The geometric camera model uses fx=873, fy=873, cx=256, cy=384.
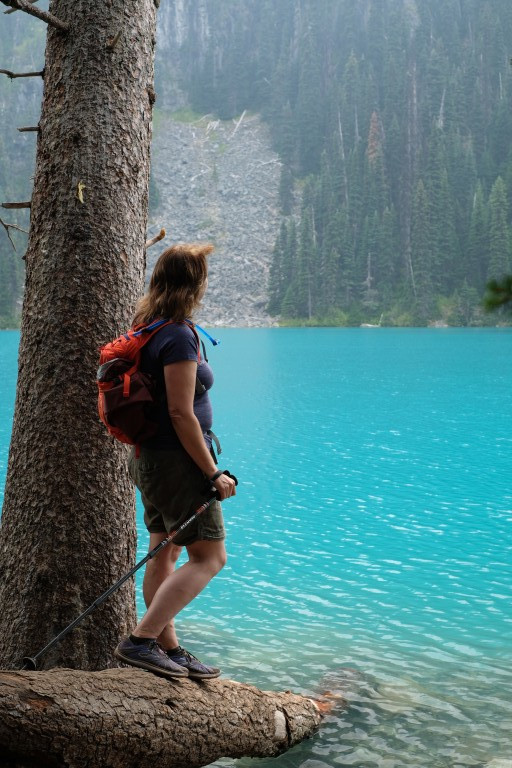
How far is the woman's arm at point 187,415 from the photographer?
12.5 ft

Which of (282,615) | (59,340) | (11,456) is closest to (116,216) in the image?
(59,340)

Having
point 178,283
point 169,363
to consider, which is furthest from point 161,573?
point 178,283

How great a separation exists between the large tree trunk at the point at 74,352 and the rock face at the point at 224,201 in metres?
105

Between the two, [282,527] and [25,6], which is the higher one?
[25,6]

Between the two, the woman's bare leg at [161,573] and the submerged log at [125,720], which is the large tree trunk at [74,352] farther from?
the submerged log at [125,720]

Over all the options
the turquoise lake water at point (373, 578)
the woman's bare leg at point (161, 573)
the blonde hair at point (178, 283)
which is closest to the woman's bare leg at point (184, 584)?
the woman's bare leg at point (161, 573)

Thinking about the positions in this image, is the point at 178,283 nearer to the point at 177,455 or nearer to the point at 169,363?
the point at 169,363

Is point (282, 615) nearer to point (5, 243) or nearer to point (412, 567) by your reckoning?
point (412, 567)

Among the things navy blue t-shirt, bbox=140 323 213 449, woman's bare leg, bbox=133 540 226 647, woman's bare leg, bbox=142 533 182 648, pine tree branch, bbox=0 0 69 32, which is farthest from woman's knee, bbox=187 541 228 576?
pine tree branch, bbox=0 0 69 32

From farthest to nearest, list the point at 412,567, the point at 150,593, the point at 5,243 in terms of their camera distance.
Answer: the point at 5,243 < the point at 412,567 < the point at 150,593

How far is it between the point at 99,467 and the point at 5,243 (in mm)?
119385

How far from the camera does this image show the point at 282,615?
938 cm

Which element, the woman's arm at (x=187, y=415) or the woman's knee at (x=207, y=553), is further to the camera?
the woman's knee at (x=207, y=553)

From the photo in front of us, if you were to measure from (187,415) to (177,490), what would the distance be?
1.25 feet
